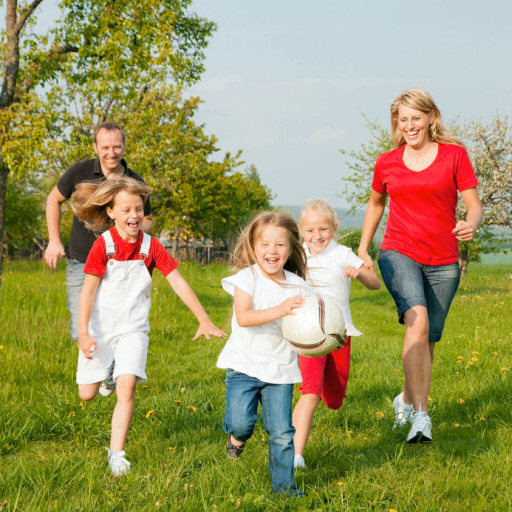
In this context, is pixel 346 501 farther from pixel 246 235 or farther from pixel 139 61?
pixel 139 61

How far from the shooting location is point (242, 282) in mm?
3453

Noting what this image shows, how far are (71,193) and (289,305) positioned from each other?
2.81 m

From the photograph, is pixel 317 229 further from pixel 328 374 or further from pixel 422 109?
pixel 422 109

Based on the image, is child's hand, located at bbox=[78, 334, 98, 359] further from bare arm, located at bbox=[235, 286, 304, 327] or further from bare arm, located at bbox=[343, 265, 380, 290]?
bare arm, located at bbox=[343, 265, 380, 290]

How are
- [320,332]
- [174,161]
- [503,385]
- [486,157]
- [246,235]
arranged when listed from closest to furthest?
[320,332], [246,235], [503,385], [486,157], [174,161]

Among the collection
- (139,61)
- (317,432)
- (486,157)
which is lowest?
(317,432)

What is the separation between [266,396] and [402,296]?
68.6 inches

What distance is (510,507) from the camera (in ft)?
10.8

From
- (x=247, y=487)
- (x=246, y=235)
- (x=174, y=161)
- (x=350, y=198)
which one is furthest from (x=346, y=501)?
(x=174, y=161)

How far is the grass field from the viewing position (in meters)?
3.28

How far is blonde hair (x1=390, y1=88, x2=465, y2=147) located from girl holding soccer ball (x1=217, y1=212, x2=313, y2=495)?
5.55 feet

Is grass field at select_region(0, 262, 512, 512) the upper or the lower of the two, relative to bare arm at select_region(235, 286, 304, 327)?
lower

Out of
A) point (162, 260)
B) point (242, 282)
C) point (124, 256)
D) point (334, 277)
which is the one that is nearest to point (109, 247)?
point (124, 256)

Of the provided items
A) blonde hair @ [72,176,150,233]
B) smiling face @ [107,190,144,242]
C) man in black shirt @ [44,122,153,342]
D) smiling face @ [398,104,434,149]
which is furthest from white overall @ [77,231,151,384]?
smiling face @ [398,104,434,149]
